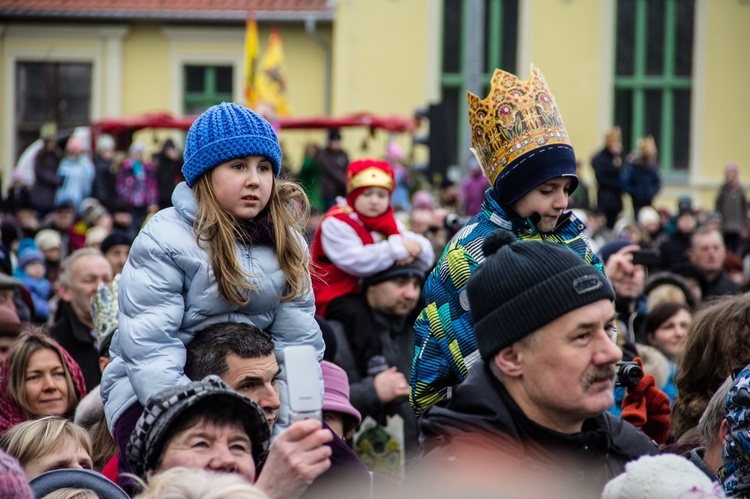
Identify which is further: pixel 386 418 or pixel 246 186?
pixel 386 418

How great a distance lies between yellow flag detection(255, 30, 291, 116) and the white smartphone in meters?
23.2

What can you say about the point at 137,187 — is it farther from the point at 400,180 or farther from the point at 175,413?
the point at 175,413

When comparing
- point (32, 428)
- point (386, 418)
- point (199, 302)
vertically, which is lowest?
point (386, 418)

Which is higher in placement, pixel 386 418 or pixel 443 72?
pixel 443 72

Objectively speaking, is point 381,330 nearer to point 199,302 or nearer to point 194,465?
point 199,302

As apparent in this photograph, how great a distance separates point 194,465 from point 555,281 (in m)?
1.07

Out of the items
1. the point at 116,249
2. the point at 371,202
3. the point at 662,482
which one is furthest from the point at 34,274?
the point at 662,482

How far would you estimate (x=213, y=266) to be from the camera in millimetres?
4238

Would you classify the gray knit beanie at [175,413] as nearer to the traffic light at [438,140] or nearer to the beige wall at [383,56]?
the traffic light at [438,140]

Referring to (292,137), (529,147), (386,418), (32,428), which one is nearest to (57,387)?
(32,428)

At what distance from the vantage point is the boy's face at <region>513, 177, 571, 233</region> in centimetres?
470

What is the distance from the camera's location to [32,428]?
4605 millimetres

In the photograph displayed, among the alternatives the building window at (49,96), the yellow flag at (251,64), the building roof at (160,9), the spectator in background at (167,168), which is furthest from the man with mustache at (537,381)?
the building window at (49,96)

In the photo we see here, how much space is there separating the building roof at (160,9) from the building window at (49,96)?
1.13 m
